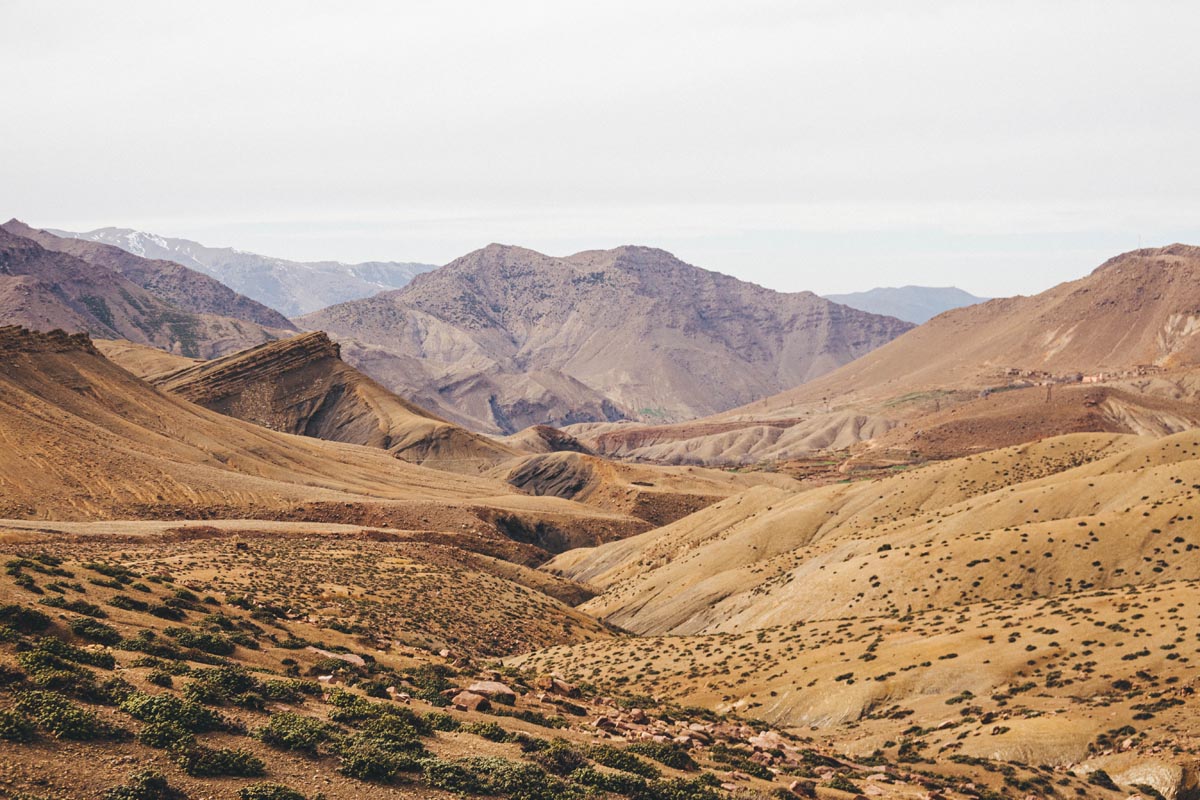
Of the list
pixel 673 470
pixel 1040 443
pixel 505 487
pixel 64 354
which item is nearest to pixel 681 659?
pixel 1040 443

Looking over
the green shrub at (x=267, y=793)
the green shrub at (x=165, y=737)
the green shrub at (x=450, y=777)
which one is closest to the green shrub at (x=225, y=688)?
the green shrub at (x=165, y=737)

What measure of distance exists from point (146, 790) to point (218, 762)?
184 cm

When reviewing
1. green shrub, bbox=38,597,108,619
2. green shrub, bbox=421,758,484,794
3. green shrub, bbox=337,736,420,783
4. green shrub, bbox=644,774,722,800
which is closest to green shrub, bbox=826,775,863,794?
green shrub, bbox=644,774,722,800

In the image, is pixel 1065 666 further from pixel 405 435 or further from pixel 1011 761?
pixel 405 435

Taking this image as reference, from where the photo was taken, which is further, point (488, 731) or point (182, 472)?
point (182, 472)

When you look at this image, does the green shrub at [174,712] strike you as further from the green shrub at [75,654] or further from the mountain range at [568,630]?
the green shrub at [75,654]

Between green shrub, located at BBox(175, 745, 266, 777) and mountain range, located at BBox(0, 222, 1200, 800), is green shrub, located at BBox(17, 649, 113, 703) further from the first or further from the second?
green shrub, located at BBox(175, 745, 266, 777)

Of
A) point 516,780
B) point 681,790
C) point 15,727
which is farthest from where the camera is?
point 681,790

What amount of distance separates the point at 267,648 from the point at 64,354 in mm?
107089

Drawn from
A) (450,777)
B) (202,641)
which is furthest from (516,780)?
(202,641)

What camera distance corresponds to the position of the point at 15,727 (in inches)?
688

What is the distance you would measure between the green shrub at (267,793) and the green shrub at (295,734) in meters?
2.24

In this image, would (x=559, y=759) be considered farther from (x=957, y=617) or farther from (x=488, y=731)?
(x=957, y=617)

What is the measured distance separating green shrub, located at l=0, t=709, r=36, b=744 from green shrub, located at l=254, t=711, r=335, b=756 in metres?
4.43
